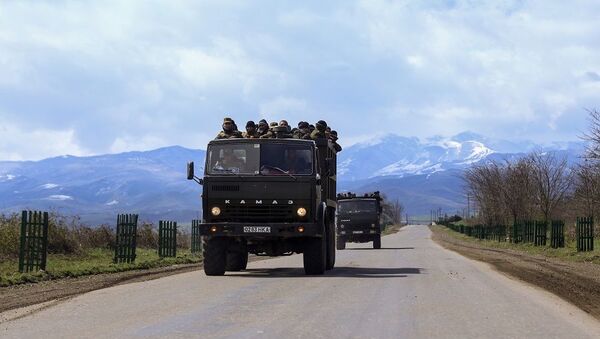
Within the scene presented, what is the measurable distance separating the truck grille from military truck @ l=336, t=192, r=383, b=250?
25.4 metres

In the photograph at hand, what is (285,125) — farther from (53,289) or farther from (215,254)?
(53,289)

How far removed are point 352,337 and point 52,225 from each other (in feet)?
74.1

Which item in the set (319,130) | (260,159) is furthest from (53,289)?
(319,130)

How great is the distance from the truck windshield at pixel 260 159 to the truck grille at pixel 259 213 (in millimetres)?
780

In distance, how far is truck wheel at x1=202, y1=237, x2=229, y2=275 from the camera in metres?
17.1

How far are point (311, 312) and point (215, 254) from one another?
277 inches

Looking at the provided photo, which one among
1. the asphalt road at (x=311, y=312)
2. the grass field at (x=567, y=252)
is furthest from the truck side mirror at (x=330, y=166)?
the grass field at (x=567, y=252)

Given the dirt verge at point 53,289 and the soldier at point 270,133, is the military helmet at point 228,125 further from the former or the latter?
the dirt verge at point 53,289

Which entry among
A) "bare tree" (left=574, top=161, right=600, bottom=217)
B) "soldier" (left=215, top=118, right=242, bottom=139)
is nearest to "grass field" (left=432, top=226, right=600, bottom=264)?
"bare tree" (left=574, top=161, right=600, bottom=217)

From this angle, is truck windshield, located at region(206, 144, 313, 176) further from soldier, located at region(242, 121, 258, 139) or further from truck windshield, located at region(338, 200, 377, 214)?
truck windshield, located at region(338, 200, 377, 214)

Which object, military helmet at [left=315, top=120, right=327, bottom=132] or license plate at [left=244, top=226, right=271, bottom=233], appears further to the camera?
military helmet at [left=315, top=120, right=327, bottom=132]

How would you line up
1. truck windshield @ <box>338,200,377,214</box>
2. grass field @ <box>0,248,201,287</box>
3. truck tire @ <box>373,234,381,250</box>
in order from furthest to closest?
truck windshield @ <box>338,200,377,214</box> < truck tire @ <box>373,234,381,250</box> < grass field @ <box>0,248,201,287</box>

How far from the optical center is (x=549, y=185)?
53.9 metres

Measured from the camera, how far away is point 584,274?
19.9 metres
